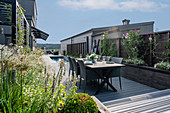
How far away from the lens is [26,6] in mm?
11023

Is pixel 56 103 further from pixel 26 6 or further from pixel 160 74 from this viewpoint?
pixel 26 6

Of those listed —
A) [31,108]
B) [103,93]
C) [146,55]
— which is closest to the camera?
[31,108]

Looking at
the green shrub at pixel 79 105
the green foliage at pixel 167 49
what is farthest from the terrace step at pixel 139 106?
the green foliage at pixel 167 49

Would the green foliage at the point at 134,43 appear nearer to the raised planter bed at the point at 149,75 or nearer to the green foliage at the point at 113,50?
the raised planter bed at the point at 149,75

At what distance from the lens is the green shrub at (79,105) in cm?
132

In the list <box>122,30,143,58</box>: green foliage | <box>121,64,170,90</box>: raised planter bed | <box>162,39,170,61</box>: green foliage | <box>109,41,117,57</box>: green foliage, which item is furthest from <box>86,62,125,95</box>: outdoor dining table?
<box>109,41,117,57</box>: green foliage

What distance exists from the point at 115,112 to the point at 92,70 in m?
1.96

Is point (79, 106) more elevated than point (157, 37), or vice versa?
point (157, 37)

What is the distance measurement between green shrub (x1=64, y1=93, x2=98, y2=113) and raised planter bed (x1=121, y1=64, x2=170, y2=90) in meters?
3.26

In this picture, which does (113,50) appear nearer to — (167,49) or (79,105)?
(167,49)

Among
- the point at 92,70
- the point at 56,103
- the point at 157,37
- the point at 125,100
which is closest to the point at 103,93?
the point at 92,70

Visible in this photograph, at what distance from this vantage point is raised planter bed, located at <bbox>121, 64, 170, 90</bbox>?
374cm

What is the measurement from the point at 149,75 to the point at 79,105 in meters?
3.80

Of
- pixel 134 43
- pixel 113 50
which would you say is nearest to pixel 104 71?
pixel 134 43
